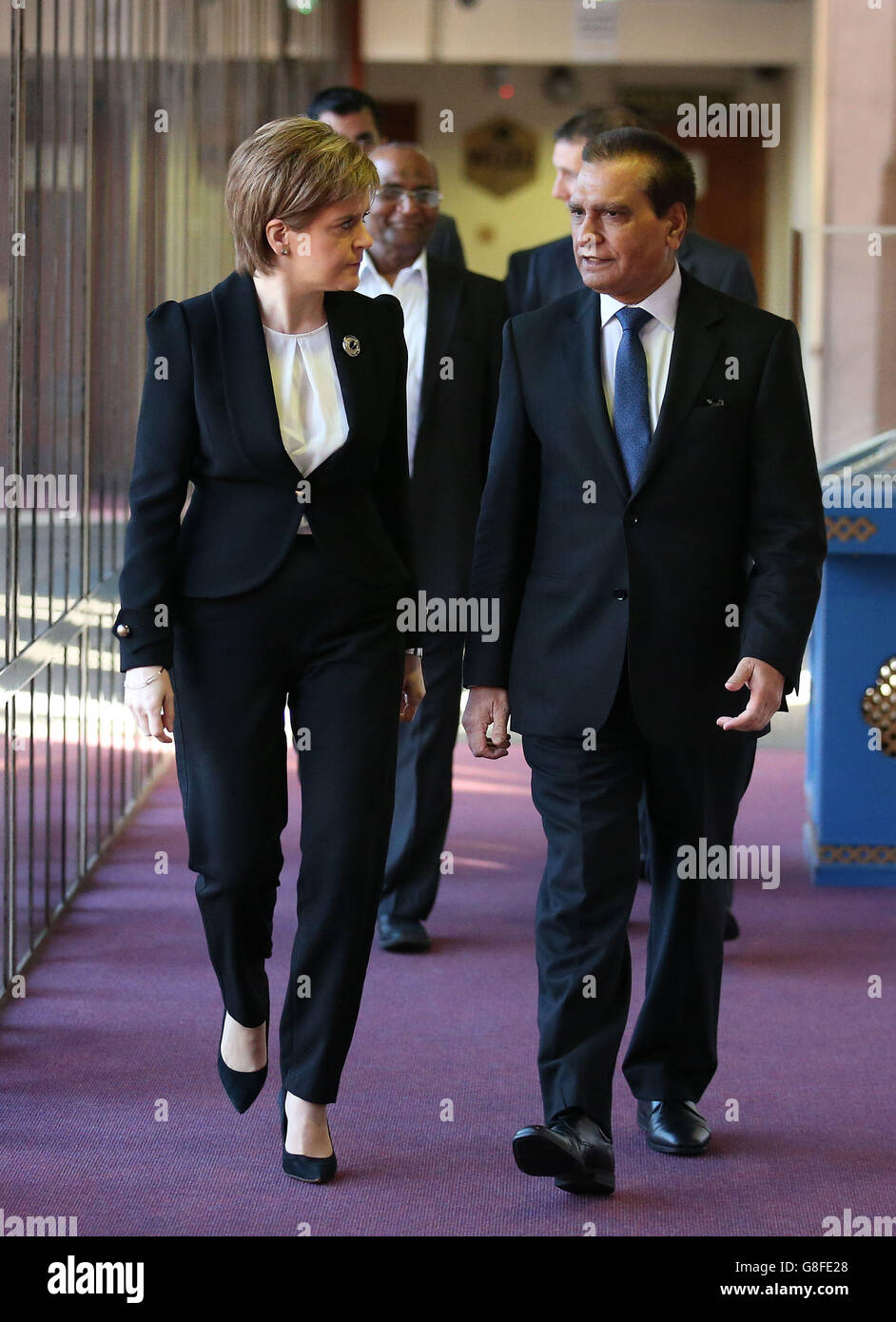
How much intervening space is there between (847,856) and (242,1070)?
2.57 metres

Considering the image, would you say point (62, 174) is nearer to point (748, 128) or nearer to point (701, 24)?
point (701, 24)

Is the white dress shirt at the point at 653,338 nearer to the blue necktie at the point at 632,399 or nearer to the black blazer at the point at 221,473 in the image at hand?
the blue necktie at the point at 632,399

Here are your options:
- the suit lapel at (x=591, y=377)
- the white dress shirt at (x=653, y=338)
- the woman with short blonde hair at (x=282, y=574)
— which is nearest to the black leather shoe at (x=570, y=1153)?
the woman with short blonde hair at (x=282, y=574)

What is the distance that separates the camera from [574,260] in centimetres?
442

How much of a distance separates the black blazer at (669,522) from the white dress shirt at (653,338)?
0.07ft

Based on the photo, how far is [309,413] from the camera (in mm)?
2740

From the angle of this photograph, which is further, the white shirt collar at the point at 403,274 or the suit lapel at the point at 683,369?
the white shirt collar at the point at 403,274

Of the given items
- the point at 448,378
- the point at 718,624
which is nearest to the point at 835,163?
the point at 448,378

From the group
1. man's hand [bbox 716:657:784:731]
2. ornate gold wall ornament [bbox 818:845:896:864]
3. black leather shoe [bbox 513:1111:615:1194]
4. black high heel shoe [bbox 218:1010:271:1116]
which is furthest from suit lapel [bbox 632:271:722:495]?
ornate gold wall ornament [bbox 818:845:896:864]

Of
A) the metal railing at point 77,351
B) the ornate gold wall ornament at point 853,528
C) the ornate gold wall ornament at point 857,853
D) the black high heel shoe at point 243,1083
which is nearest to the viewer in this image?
the black high heel shoe at point 243,1083

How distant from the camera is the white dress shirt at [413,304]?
429 centimetres

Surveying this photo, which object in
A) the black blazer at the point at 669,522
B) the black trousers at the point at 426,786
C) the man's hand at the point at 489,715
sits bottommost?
the black trousers at the point at 426,786

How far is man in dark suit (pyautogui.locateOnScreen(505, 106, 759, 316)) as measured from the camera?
4.34 m

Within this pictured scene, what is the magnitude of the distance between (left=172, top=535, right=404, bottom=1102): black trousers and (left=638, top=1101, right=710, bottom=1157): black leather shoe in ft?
1.96
